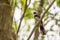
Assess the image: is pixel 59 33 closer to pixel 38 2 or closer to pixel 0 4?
pixel 38 2

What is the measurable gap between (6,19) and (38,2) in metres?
0.86

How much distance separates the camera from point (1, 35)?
651 millimetres

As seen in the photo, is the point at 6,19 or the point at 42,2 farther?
the point at 42,2

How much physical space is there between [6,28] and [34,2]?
0.82m

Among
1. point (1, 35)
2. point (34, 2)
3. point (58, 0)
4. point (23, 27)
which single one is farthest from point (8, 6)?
point (23, 27)

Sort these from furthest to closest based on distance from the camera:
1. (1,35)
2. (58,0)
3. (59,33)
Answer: (59,33) < (58,0) < (1,35)

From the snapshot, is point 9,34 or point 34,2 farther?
point 34,2

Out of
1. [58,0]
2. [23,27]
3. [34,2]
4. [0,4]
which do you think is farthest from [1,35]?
[23,27]

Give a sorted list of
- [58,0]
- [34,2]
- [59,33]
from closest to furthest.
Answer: [58,0] < [34,2] < [59,33]

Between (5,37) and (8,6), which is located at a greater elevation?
(8,6)

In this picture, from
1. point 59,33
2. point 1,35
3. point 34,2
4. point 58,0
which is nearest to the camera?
point 1,35

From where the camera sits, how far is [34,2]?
145 centimetres

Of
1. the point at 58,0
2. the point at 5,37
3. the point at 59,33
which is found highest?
the point at 58,0

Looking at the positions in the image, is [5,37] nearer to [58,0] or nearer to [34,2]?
[58,0]
